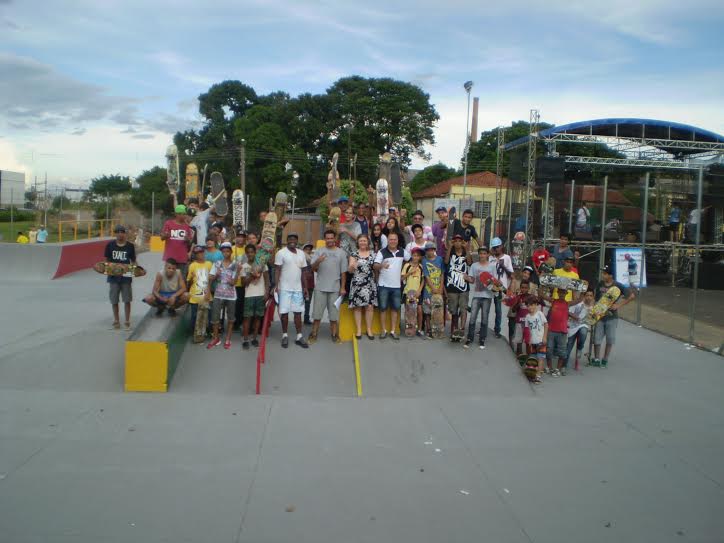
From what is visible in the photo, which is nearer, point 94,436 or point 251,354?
point 94,436

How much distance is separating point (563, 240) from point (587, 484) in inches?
279

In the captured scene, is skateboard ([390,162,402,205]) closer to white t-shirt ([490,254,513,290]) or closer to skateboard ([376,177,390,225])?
skateboard ([376,177,390,225])

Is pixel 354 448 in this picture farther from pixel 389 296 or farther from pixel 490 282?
pixel 490 282

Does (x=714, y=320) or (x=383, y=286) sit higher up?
(x=383, y=286)

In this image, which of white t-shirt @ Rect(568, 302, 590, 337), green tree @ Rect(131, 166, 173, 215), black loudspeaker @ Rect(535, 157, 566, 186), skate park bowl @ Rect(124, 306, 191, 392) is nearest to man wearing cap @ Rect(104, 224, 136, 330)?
skate park bowl @ Rect(124, 306, 191, 392)

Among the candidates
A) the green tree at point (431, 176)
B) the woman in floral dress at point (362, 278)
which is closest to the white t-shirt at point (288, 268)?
the woman in floral dress at point (362, 278)

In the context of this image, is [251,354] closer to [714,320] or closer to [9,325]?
[9,325]

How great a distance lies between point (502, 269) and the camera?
9.28m

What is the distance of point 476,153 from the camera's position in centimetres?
6062

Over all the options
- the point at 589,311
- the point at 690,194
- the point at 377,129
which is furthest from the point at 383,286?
the point at 377,129

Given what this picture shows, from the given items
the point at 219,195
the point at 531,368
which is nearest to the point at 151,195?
the point at 219,195

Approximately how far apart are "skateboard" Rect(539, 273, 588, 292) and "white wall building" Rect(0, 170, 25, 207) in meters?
28.5

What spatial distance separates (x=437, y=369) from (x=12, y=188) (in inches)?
1119

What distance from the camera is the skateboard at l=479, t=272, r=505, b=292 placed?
901 cm
